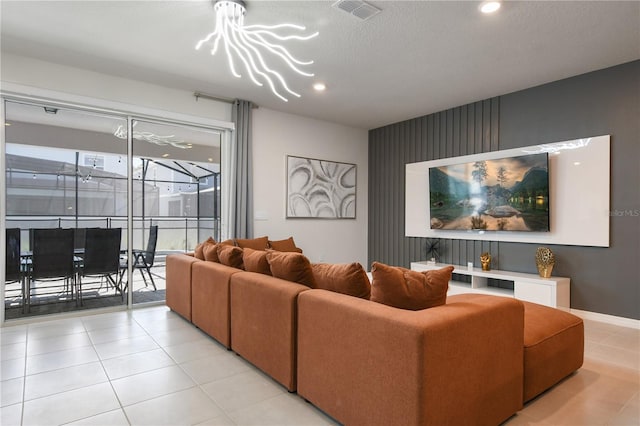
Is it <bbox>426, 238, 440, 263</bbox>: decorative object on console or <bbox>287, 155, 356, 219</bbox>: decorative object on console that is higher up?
<bbox>287, 155, 356, 219</bbox>: decorative object on console

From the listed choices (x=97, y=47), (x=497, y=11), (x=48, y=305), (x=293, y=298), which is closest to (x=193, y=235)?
(x=48, y=305)

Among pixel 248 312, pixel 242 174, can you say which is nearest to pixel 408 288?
pixel 248 312

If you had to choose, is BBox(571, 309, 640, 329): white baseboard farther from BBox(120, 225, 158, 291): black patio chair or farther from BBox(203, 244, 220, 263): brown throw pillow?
BBox(120, 225, 158, 291): black patio chair

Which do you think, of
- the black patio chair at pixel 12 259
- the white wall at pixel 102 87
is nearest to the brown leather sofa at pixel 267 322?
the black patio chair at pixel 12 259

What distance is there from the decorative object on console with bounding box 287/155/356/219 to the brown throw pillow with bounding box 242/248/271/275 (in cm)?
273

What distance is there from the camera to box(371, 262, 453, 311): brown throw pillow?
6.07 ft

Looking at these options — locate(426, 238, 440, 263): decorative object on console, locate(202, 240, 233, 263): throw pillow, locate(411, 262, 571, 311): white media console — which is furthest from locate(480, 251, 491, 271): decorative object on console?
locate(202, 240, 233, 263): throw pillow

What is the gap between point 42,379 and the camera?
2480mm

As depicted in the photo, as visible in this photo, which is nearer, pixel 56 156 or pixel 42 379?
pixel 42 379

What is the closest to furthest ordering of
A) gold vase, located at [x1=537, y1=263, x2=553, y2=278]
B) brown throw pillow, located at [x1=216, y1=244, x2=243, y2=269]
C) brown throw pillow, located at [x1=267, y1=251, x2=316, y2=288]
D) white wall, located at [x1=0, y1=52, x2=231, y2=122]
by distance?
brown throw pillow, located at [x1=267, y1=251, x2=316, y2=288], brown throw pillow, located at [x1=216, y1=244, x2=243, y2=269], white wall, located at [x1=0, y1=52, x2=231, y2=122], gold vase, located at [x1=537, y1=263, x2=553, y2=278]

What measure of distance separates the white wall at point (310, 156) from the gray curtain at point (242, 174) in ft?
0.61

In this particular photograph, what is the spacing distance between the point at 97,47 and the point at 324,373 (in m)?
3.66

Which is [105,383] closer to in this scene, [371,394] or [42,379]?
[42,379]

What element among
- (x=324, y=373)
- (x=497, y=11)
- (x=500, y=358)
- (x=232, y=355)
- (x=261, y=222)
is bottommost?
(x=232, y=355)
